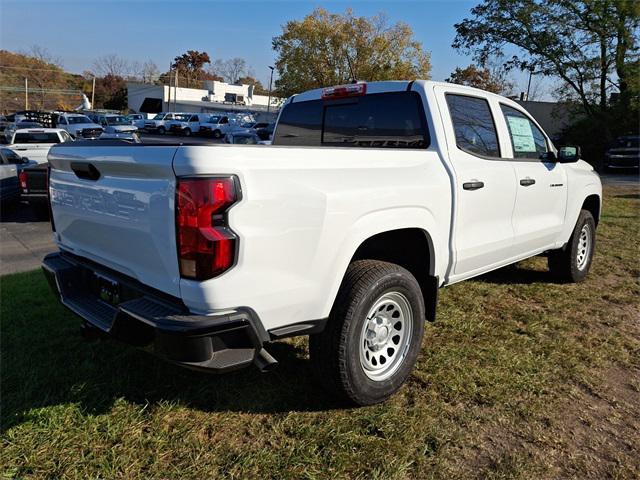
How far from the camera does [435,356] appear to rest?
3674 millimetres

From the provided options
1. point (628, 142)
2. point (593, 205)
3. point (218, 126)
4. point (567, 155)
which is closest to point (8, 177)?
point (567, 155)

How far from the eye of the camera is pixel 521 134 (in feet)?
14.6

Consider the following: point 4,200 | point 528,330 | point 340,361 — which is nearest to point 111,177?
point 340,361

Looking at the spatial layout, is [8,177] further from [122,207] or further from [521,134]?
[521,134]

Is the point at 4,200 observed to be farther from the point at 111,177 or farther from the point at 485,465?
the point at 485,465

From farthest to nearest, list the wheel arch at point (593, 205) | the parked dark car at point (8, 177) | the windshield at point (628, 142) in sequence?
the windshield at point (628, 142)
the parked dark car at point (8, 177)
the wheel arch at point (593, 205)

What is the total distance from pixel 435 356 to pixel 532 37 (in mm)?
27450

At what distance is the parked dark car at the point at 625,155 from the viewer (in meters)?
21.7

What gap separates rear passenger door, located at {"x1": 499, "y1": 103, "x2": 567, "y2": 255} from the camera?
4.23 m

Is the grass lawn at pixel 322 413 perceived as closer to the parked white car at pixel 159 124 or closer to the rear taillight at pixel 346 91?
the rear taillight at pixel 346 91

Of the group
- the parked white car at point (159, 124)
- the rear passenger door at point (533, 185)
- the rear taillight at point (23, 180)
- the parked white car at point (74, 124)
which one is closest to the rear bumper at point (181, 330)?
the rear passenger door at point (533, 185)

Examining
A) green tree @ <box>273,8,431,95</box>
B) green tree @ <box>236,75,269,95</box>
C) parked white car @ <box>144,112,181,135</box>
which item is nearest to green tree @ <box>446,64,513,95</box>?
green tree @ <box>273,8,431,95</box>

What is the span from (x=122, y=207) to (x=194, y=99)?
7689cm

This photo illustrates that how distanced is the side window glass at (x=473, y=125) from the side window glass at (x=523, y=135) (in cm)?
31
